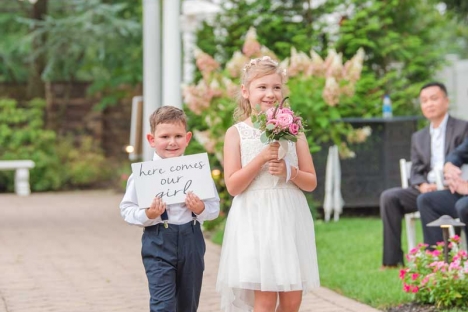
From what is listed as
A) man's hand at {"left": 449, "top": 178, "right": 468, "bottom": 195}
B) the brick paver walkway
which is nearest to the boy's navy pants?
the brick paver walkway

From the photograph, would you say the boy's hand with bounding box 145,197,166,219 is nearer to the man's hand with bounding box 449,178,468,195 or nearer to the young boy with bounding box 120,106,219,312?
the young boy with bounding box 120,106,219,312

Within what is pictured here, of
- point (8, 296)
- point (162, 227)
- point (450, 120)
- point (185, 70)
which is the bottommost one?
point (8, 296)

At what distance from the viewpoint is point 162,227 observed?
512cm

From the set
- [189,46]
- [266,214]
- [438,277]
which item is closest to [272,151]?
[266,214]

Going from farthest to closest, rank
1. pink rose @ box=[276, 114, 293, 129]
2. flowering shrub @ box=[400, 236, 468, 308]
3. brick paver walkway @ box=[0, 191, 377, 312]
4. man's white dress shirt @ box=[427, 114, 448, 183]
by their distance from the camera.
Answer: man's white dress shirt @ box=[427, 114, 448, 183], brick paver walkway @ box=[0, 191, 377, 312], flowering shrub @ box=[400, 236, 468, 308], pink rose @ box=[276, 114, 293, 129]

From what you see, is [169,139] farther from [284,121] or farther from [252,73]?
[284,121]

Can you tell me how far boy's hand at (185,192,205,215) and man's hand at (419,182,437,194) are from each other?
3824 mm

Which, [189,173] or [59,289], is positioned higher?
[189,173]

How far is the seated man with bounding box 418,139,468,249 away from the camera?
8109mm

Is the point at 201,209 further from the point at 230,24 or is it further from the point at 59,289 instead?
the point at 230,24

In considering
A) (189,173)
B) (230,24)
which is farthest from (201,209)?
(230,24)

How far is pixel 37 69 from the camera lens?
22.9m

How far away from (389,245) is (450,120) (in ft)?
3.81

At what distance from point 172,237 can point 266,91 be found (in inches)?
33.7
